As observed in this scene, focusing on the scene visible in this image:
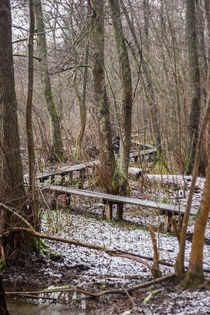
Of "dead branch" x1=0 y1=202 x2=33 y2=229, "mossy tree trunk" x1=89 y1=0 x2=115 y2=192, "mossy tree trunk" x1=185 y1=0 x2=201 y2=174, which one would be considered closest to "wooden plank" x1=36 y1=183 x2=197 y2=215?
"mossy tree trunk" x1=89 y1=0 x2=115 y2=192

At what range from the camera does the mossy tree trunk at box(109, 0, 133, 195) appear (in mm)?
6270

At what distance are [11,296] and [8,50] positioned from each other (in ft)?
8.14

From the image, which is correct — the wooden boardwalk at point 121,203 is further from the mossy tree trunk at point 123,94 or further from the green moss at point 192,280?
the green moss at point 192,280

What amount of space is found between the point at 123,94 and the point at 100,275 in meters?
3.34

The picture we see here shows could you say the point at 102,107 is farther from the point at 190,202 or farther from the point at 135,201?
the point at 190,202

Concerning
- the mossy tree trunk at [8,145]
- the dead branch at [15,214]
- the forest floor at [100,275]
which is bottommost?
the forest floor at [100,275]

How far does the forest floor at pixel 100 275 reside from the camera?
306 cm

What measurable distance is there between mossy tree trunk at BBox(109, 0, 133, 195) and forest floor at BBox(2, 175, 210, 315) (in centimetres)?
81

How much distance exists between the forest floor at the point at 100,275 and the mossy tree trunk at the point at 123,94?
0.81 m

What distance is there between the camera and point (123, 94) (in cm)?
635

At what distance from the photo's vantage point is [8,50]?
4.01 metres

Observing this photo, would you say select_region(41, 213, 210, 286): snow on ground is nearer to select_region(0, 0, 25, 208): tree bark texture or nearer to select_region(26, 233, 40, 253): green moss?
select_region(26, 233, 40, 253): green moss

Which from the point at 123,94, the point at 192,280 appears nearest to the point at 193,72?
the point at 123,94

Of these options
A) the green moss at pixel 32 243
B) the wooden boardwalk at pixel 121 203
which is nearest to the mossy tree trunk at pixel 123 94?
the wooden boardwalk at pixel 121 203
